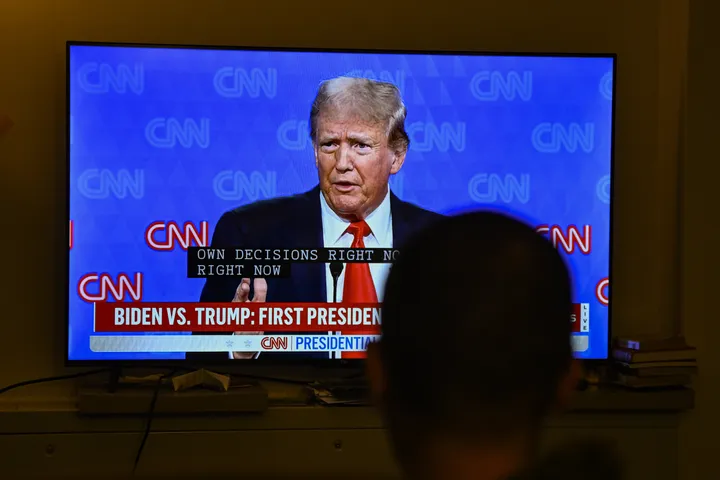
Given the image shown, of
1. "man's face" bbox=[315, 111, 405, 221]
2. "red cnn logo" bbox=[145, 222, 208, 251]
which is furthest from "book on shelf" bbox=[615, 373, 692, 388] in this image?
"red cnn logo" bbox=[145, 222, 208, 251]

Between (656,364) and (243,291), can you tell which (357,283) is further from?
(656,364)

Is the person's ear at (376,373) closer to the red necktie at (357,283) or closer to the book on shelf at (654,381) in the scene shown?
the red necktie at (357,283)

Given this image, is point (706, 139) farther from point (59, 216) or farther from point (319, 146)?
point (59, 216)

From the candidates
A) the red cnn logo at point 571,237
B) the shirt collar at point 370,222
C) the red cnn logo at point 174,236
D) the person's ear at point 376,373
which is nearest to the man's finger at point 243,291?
the red cnn logo at point 174,236

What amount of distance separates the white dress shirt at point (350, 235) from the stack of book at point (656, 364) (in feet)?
2.88

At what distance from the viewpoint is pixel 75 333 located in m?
2.92

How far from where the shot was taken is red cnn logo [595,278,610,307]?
3086 mm

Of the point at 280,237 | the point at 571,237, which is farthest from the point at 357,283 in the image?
the point at 571,237

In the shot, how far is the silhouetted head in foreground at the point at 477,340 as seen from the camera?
29.5 inches

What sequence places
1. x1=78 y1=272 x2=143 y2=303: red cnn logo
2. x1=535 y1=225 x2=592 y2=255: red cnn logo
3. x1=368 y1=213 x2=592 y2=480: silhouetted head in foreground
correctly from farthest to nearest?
1. x1=535 y1=225 x2=592 y2=255: red cnn logo
2. x1=78 y1=272 x2=143 y2=303: red cnn logo
3. x1=368 y1=213 x2=592 y2=480: silhouetted head in foreground

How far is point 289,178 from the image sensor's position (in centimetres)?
298

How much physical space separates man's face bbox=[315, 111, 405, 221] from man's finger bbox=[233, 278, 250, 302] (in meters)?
0.39

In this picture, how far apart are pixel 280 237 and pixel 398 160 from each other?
1.58ft

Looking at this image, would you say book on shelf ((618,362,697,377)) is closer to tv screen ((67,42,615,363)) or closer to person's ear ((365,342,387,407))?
tv screen ((67,42,615,363))
